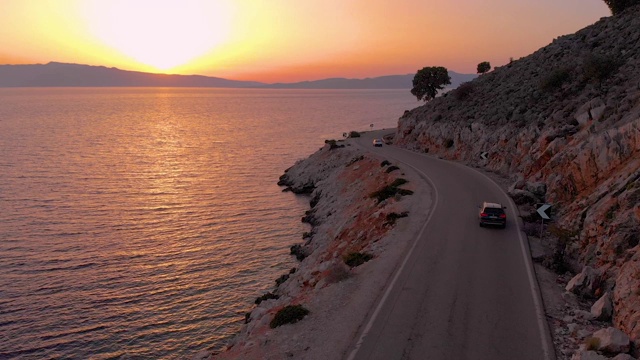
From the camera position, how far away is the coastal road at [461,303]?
1532 cm

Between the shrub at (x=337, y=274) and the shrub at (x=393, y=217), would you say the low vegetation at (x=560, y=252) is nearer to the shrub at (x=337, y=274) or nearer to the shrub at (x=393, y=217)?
the shrub at (x=393, y=217)

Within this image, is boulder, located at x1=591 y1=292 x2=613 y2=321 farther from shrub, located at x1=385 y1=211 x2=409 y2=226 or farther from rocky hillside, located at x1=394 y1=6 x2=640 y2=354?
shrub, located at x1=385 y1=211 x2=409 y2=226

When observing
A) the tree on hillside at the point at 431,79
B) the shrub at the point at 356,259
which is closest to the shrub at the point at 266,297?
the shrub at the point at 356,259

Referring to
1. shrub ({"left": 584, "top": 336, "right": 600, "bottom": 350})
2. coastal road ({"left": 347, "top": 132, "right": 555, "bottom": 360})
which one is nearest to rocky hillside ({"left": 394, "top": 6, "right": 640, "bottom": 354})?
shrub ({"left": 584, "top": 336, "right": 600, "bottom": 350})

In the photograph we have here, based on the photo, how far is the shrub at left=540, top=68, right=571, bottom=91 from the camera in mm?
51906

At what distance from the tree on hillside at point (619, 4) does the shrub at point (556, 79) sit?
2271 centimetres

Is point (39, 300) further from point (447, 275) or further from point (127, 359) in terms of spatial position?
point (447, 275)

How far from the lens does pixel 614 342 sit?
14266 mm

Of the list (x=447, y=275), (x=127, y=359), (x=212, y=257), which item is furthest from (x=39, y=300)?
(x=447, y=275)

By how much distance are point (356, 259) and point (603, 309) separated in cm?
1201

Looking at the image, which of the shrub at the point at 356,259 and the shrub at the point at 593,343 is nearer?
the shrub at the point at 593,343

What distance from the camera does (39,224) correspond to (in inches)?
1741

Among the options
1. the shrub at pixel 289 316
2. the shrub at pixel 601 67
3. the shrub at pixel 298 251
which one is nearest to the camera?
the shrub at pixel 289 316

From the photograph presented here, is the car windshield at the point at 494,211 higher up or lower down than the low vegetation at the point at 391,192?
higher up
